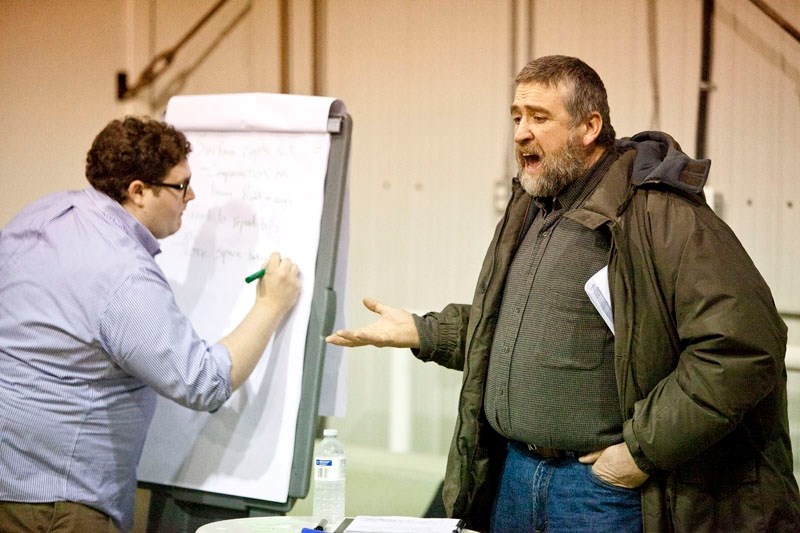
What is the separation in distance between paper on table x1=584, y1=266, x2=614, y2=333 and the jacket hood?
7.5 inches

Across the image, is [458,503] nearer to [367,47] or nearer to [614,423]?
[614,423]

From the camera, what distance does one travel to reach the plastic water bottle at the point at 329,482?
6.21 ft

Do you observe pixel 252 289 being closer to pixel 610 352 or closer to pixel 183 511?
pixel 183 511

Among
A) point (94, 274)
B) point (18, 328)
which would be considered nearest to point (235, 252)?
point (94, 274)

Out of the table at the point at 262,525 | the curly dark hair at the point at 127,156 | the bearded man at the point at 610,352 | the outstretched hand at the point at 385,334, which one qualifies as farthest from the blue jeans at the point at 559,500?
the curly dark hair at the point at 127,156

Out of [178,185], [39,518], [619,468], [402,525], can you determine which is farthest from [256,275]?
[619,468]

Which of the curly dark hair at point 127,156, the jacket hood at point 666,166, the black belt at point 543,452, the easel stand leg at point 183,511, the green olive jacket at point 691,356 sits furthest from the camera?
the easel stand leg at point 183,511

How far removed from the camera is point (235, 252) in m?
2.30

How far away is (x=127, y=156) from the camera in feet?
6.95

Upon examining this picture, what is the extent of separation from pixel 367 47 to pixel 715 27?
1.10 metres

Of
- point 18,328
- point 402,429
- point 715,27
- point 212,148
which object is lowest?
point 402,429

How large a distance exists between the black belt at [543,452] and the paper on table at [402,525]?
0.26 meters

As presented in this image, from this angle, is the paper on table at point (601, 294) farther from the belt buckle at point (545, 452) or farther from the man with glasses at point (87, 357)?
the man with glasses at point (87, 357)

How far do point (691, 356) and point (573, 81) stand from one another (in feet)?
2.03
